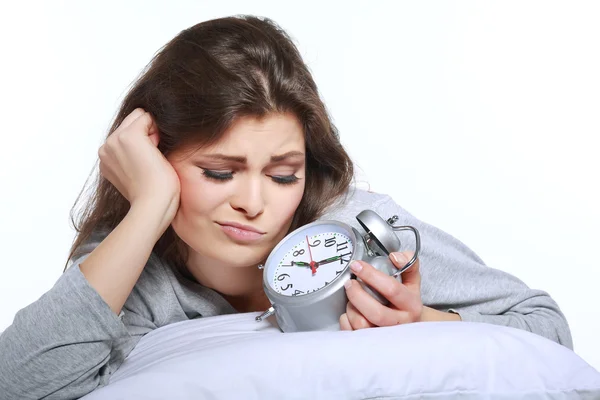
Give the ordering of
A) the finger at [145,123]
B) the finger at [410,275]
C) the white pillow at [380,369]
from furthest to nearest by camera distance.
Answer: the finger at [145,123], the finger at [410,275], the white pillow at [380,369]

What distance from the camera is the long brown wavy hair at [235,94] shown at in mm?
1936

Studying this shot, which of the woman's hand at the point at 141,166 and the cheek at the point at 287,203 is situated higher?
the woman's hand at the point at 141,166

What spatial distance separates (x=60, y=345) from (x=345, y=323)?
23.2 inches

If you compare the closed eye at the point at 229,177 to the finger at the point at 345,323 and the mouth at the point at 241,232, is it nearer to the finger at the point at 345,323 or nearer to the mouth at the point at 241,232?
the mouth at the point at 241,232

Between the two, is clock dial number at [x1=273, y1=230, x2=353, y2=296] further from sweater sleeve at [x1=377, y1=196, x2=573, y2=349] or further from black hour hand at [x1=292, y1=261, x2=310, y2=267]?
sweater sleeve at [x1=377, y1=196, x2=573, y2=349]

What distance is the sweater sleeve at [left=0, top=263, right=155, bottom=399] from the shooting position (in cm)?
178

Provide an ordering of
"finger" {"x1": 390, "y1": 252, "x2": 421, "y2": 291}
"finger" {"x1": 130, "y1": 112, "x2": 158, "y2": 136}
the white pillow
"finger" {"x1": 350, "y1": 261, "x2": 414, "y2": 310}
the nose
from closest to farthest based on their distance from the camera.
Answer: the white pillow, "finger" {"x1": 350, "y1": 261, "x2": 414, "y2": 310}, "finger" {"x1": 390, "y1": 252, "x2": 421, "y2": 291}, the nose, "finger" {"x1": 130, "y1": 112, "x2": 158, "y2": 136}

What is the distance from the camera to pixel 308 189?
2.22 m

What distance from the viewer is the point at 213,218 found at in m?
1.94

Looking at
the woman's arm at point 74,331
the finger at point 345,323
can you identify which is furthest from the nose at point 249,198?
the finger at point 345,323

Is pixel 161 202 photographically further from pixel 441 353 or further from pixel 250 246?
pixel 441 353

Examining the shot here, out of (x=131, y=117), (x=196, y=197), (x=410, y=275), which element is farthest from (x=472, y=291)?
(x=131, y=117)

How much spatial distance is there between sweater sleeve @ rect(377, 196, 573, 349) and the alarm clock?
299 millimetres

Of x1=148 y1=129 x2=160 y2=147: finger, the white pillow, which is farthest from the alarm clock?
x1=148 y1=129 x2=160 y2=147: finger
